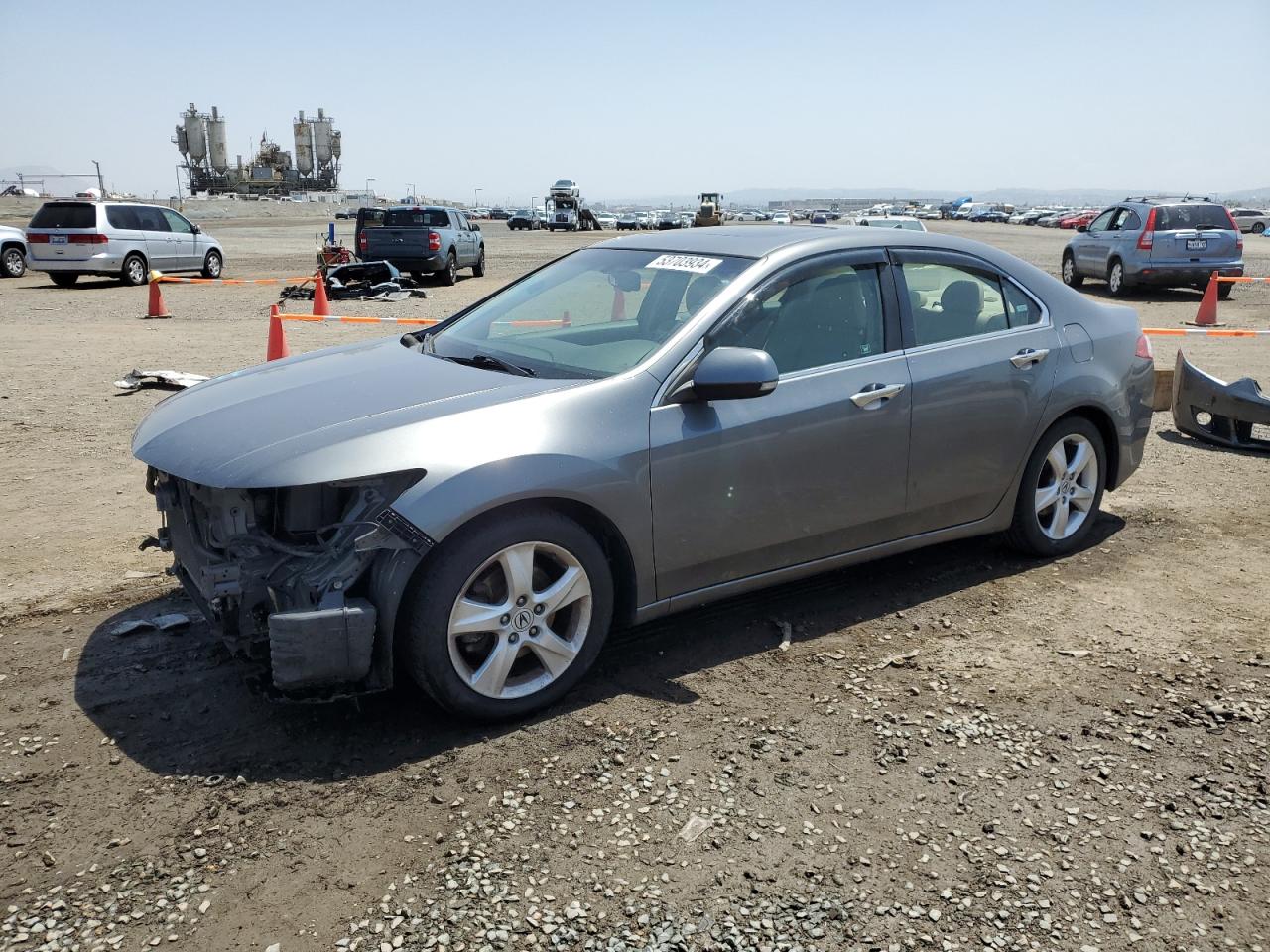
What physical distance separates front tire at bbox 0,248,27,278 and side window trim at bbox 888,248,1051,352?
988 inches

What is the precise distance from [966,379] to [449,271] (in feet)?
66.5

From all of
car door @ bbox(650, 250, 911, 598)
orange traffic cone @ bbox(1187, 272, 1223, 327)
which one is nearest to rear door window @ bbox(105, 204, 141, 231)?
orange traffic cone @ bbox(1187, 272, 1223, 327)

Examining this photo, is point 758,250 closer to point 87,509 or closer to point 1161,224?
point 87,509

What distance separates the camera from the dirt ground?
2.78 meters

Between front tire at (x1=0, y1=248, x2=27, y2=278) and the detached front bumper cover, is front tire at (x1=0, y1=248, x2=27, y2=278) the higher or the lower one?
the higher one

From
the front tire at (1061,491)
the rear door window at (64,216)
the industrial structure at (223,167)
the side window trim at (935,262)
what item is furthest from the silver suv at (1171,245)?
the industrial structure at (223,167)

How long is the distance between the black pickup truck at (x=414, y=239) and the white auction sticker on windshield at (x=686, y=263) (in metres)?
19.1

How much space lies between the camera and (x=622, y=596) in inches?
160

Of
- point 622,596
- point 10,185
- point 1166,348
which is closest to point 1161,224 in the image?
point 1166,348

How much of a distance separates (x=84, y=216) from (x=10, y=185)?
74226 mm

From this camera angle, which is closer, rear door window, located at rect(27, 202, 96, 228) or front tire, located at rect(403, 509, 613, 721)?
front tire, located at rect(403, 509, 613, 721)

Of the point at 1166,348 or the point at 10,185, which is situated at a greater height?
the point at 10,185

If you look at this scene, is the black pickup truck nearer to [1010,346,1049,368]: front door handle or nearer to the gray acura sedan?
the gray acura sedan

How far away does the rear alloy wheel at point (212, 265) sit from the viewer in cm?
2425
